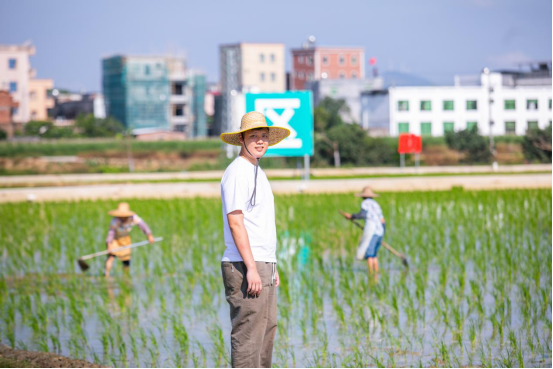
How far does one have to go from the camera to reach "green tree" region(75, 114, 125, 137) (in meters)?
72.2

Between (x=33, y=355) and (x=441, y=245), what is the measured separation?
827 cm

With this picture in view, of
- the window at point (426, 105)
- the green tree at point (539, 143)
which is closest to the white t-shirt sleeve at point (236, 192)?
the green tree at point (539, 143)

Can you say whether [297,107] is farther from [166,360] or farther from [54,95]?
[54,95]

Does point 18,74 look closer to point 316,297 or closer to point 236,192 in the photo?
point 316,297

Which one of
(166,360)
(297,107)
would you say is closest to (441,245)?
(166,360)

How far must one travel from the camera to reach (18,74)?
80.3 metres

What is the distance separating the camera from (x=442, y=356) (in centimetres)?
699

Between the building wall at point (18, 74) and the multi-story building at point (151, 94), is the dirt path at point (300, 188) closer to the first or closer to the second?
the multi-story building at point (151, 94)

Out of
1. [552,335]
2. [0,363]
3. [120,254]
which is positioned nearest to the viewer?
[0,363]

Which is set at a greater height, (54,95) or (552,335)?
(54,95)

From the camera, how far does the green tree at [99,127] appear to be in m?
72.2

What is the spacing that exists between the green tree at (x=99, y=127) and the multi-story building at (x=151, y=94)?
2.45 metres

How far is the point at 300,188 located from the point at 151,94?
179 ft

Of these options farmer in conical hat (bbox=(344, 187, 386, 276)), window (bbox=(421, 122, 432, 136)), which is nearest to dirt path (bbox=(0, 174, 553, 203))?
farmer in conical hat (bbox=(344, 187, 386, 276))
